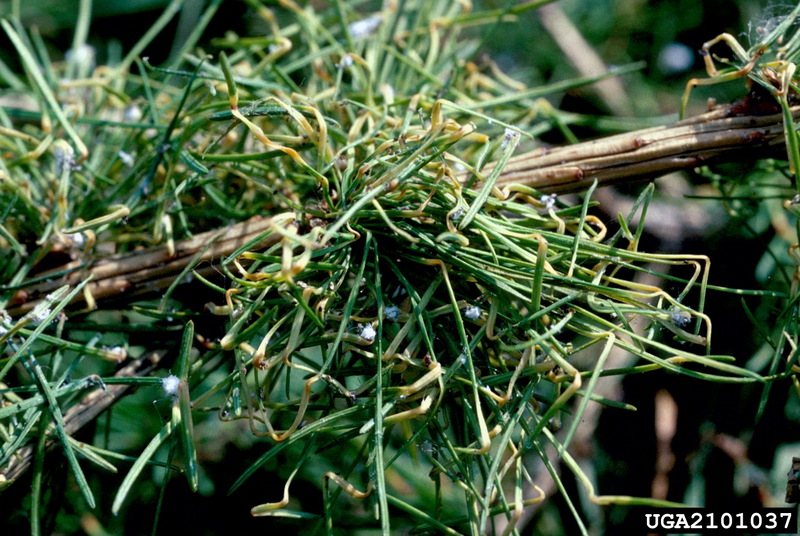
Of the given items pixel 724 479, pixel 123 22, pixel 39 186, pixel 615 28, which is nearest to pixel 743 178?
pixel 724 479

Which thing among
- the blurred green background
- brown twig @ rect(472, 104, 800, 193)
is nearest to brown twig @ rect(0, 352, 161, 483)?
the blurred green background

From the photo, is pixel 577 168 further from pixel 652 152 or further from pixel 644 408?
pixel 644 408

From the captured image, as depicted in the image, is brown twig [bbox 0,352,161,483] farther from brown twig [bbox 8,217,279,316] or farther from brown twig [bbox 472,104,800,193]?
brown twig [bbox 472,104,800,193]

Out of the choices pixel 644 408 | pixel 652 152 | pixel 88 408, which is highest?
pixel 652 152

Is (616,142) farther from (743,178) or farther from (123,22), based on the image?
(123,22)

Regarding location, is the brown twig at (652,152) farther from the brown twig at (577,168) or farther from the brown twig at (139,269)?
the brown twig at (139,269)

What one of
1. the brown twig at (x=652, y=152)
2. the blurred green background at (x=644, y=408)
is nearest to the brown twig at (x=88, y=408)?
the blurred green background at (x=644, y=408)

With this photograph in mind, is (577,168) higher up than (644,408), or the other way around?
(577,168)

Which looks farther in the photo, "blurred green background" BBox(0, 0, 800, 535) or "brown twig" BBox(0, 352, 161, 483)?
"blurred green background" BBox(0, 0, 800, 535)

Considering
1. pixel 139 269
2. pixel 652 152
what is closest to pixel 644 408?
pixel 652 152

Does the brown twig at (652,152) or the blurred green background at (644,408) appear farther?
the blurred green background at (644,408)

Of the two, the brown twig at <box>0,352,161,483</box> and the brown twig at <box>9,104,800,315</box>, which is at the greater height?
the brown twig at <box>9,104,800,315</box>
